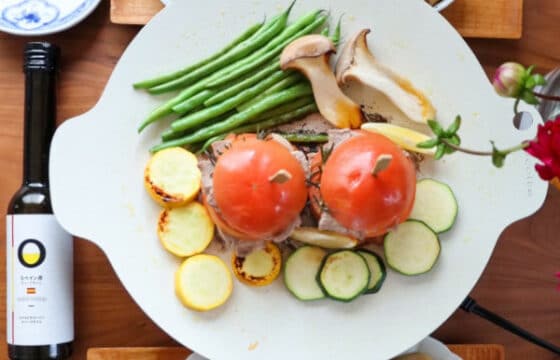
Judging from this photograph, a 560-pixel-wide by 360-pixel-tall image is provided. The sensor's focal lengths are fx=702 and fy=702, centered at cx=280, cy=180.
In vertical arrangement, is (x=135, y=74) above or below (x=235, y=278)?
above

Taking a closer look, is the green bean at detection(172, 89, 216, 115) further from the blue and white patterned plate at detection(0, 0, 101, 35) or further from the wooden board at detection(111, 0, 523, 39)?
the wooden board at detection(111, 0, 523, 39)

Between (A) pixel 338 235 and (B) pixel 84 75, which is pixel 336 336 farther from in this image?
(B) pixel 84 75

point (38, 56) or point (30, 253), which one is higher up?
point (38, 56)

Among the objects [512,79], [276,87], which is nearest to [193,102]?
[276,87]

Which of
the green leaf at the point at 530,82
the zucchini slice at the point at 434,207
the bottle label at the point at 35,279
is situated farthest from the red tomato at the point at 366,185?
the bottle label at the point at 35,279

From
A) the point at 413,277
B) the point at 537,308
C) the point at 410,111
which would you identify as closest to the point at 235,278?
the point at 413,277

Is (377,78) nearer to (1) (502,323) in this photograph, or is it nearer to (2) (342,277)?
(2) (342,277)

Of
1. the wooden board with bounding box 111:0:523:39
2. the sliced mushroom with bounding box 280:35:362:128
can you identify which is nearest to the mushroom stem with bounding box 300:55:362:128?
the sliced mushroom with bounding box 280:35:362:128
